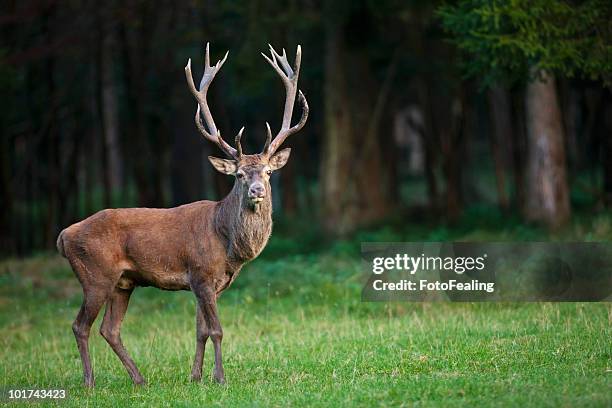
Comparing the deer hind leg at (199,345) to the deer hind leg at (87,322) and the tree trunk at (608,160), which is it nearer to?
the deer hind leg at (87,322)

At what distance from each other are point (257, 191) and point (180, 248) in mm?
1119

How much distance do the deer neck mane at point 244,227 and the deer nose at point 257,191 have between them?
245mm

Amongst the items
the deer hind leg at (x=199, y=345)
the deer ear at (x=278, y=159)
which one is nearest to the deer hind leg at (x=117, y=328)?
the deer hind leg at (x=199, y=345)

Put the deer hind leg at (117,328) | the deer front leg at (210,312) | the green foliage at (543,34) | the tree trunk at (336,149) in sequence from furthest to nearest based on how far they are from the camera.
→ the tree trunk at (336,149)
the green foliage at (543,34)
the deer hind leg at (117,328)
the deer front leg at (210,312)

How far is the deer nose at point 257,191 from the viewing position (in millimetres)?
10570

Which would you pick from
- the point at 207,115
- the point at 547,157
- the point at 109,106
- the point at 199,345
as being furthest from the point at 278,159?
the point at 109,106

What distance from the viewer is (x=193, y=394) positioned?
10070 millimetres

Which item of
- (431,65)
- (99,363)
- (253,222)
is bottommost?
(99,363)

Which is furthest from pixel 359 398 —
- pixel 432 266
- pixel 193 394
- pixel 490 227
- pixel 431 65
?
pixel 431 65

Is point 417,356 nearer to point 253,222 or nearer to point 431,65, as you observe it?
point 253,222

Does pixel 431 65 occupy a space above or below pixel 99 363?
above

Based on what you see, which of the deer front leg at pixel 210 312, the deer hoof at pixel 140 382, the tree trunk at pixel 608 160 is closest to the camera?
the deer front leg at pixel 210 312

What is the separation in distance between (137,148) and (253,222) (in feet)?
53.0

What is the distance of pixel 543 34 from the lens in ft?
53.7
